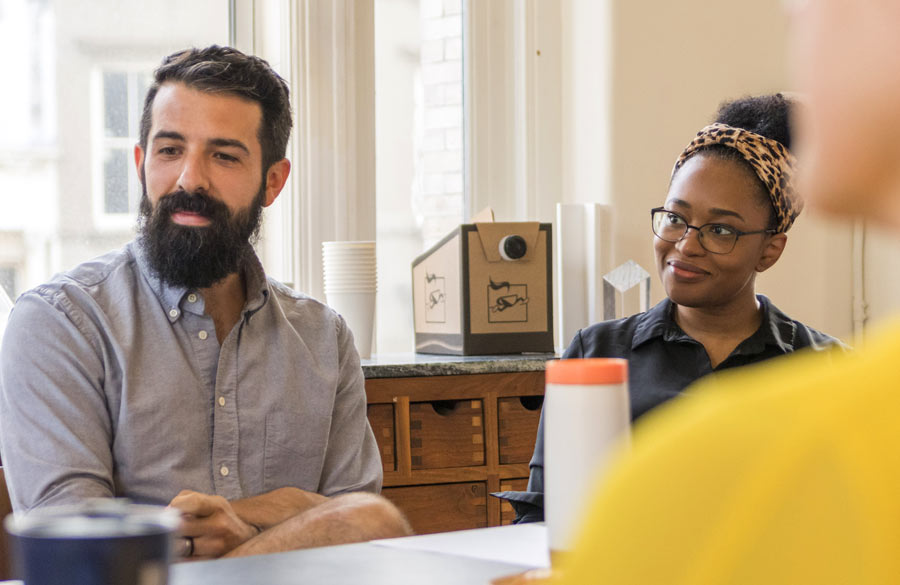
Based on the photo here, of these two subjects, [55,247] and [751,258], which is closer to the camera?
[751,258]

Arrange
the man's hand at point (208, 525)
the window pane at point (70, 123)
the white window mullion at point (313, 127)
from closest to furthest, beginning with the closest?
the man's hand at point (208, 525) → the window pane at point (70, 123) → the white window mullion at point (313, 127)

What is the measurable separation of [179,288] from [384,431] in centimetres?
84

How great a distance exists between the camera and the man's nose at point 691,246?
81.0 inches

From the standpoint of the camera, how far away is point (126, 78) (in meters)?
2.92

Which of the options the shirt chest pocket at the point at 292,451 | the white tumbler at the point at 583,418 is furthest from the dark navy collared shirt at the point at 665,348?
the white tumbler at the point at 583,418

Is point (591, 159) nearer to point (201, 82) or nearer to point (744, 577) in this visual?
point (201, 82)

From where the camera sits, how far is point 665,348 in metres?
2.05

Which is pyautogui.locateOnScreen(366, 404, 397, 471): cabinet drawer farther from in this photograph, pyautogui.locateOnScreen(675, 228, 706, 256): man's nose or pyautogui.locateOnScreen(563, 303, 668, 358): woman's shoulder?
pyautogui.locateOnScreen(675, 228, 706, 256): man's nose

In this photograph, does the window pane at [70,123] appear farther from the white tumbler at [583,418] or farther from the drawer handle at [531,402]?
the white tumbler at [583,418]

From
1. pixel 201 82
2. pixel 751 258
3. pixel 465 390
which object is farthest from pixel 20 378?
pixel 751 258

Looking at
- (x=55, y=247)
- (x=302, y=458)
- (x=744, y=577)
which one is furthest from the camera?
(x=55, y=247)

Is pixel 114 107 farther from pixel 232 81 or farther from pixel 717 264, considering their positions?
pixel 717 264

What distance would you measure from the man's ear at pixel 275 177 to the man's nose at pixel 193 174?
0.20m

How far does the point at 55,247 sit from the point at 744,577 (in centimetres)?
278
